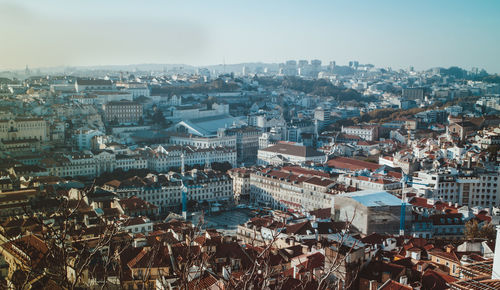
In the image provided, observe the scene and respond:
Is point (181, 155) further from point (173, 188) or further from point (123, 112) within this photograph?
point (123, 112)

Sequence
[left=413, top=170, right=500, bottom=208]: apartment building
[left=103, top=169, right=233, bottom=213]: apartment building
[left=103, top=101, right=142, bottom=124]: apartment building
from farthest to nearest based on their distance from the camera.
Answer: [left=103, top=101, right=142, bottom=124]: apartment building, [left=103, top=169, right=233, bottom=213]: apartment building, [left=413, top=170, right=500, bottom=208]: apartment building

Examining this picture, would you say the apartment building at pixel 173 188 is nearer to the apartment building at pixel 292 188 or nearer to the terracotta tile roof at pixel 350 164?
the apartment building at pixel 292 188

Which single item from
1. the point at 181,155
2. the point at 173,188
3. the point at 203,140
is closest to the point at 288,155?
the point at 203,140

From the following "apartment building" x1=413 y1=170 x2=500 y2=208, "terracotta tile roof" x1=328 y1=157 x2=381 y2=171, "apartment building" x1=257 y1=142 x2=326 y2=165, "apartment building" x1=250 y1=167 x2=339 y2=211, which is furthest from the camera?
"apartment building" x1=257 y1=142 x2=326 y2=165

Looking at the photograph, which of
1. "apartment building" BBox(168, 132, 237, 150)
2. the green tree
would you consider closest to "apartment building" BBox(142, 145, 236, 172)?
"apartment building" BBox(168, 132, 237, 150)

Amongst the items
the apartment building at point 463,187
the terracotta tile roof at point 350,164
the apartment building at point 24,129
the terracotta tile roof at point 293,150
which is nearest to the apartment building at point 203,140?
the terracotta tile roof at point 293,150

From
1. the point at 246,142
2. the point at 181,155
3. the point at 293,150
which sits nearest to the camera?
the point at 181,155

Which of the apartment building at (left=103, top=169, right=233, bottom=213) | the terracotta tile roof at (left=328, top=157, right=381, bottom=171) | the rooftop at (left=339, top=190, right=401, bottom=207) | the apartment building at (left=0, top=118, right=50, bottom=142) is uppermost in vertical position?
the apartment building at (left=0, top=118, right=50, bottom=142)

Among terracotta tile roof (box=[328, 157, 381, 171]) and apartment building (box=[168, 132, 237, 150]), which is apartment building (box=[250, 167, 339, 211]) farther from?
apartment building (box=[168, 132, 237, 150])

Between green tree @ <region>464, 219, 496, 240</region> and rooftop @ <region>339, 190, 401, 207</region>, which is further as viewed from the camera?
Result: rooftop @ <region>339, 190, 401, 207</region>

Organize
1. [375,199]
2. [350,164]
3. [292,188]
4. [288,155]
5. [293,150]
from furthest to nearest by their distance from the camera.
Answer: [293,150] < [288,155] < [350,164] < [292,188] < [375,199]

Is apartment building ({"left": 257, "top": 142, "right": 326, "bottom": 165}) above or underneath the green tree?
underneath

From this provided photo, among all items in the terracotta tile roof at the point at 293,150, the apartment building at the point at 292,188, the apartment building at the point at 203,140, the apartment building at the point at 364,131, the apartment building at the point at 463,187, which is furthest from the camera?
the apartment building at the point at 364,131
